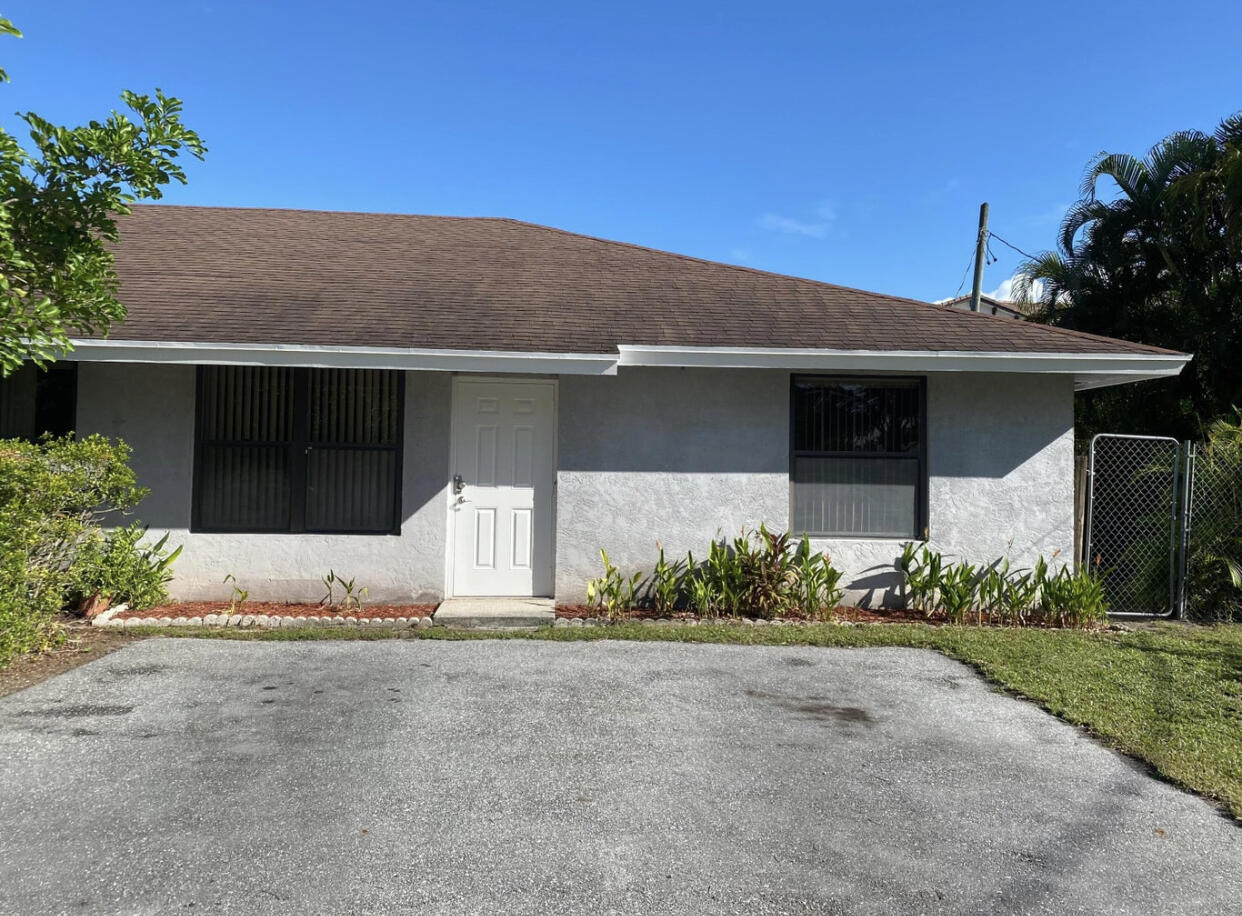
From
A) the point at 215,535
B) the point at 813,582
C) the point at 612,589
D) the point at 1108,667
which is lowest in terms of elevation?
the point at 1108,667

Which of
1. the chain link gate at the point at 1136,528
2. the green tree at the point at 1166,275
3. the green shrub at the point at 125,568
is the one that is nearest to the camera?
the green shrub at the point at 125,568

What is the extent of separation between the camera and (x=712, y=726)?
4.82m

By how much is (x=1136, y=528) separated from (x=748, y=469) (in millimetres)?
4134

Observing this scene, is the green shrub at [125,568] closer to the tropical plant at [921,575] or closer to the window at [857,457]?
the window at [857,457]

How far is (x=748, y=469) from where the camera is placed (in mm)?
8117

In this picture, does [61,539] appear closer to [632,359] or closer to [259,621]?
[259,621]

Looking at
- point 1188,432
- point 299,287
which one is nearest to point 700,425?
point 299,287

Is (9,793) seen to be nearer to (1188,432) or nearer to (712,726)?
(712,726)

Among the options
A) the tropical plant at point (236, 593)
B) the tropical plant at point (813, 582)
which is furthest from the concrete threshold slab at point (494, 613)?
the tropical plant at point (813, 582)

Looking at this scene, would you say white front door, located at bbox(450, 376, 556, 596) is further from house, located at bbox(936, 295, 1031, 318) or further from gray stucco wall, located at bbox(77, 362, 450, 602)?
house, located at bbox(936, 295, 1031, 318)

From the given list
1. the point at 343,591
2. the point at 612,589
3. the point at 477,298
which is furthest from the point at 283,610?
the point at 477,298

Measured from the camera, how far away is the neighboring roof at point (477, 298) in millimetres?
7617

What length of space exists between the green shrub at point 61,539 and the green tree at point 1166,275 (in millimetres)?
13719

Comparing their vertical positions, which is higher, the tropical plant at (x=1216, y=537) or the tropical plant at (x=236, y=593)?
the tropical plant at (x=1216, y=537)
